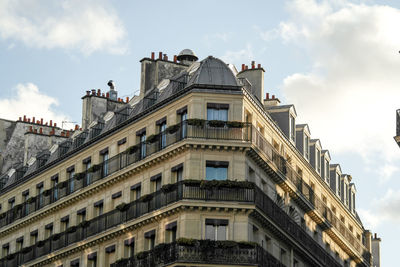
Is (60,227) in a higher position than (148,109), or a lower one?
lower

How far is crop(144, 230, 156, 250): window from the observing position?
186 ft

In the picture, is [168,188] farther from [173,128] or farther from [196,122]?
[196,122]

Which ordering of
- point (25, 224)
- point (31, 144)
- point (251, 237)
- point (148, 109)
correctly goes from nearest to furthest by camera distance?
point (251, 237)
point (148, 109)
point (25, 224)
point (31, 144)

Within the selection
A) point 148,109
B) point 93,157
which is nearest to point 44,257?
point 93,157

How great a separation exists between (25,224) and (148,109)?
14.6 metres

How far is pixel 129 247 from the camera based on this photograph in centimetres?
5847

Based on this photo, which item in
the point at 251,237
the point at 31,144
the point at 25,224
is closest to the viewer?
the point at 251,237

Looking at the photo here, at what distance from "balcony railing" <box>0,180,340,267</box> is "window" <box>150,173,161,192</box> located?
0.81 meters

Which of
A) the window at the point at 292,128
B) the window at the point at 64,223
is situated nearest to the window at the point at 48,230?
the window at the point at 64,223

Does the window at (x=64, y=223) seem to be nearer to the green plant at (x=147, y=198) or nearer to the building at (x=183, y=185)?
the building at (x=183, y=185)

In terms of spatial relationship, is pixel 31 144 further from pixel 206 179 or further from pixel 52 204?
pixel 206 179

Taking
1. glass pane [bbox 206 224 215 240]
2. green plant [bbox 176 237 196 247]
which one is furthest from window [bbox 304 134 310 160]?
green plant [bbox 176 237 196 247]

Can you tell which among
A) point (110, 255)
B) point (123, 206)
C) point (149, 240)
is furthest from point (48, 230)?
point (149, 240)

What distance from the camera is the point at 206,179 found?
181 ft
